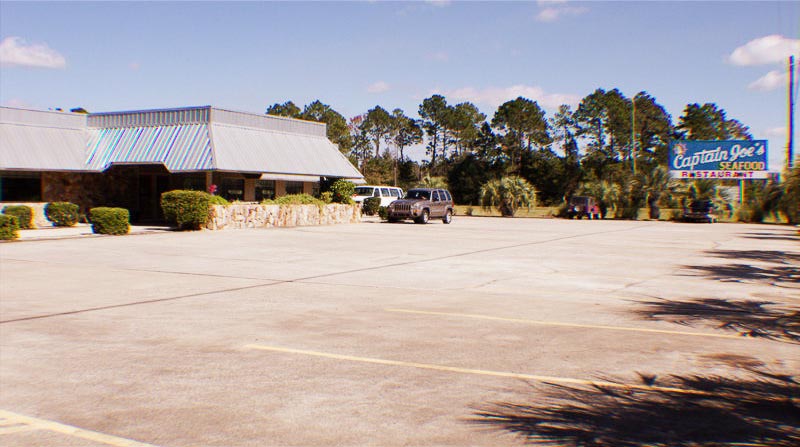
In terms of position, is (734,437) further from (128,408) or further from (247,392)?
(128,408)

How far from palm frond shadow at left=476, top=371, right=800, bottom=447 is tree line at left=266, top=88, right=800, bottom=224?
174ft

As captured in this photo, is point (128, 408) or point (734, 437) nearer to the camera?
point (734, 437)

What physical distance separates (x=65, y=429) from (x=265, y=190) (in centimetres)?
3220

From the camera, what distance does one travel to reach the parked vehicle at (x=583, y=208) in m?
48.4

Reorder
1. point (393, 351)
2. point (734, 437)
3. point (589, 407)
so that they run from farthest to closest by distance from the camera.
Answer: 1. point (393, 351)
2. point (589, 407)
3. point (734, 437)

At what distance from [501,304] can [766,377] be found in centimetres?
456

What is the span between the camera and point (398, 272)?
560 inches

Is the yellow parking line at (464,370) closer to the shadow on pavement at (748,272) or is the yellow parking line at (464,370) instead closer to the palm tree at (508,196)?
the shadow on pavement at (748,272)

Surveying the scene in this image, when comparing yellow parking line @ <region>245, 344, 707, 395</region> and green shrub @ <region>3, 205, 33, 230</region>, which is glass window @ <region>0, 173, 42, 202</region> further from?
yellow parking line @ <region>245, 344, 707, 395</region>

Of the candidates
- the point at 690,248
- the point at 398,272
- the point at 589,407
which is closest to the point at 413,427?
the point at 589,407

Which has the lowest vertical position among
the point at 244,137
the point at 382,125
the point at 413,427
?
the point at 413,427

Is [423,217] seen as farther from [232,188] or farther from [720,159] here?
[720,159]

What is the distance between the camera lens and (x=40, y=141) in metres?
A: 31.9

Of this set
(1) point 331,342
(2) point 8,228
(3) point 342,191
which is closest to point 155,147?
(3) point 342,191
